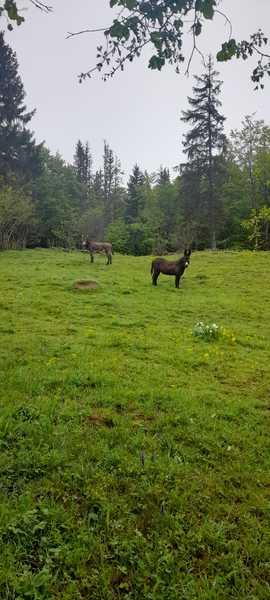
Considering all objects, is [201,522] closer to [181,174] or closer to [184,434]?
[184,434]

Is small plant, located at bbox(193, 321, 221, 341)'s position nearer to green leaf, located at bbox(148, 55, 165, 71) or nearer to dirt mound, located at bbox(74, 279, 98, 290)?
dirt mound, located at bbox(74, 279, 98, 290)

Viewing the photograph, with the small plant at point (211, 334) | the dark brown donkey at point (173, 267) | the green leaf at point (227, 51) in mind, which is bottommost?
the small plant at point (211, 334)

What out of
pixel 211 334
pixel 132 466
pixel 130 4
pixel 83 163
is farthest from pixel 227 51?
pixel 83 163

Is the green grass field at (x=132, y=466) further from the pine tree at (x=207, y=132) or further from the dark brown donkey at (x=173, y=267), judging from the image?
the pine tree at (x=207, y=132)

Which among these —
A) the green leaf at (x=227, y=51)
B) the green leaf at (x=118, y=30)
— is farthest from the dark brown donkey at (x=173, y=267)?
the green leaf at (x=118, y=30)

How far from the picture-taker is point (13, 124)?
38.6 m

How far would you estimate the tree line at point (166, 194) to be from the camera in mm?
32594

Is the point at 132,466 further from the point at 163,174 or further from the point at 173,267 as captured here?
the point at 163,174

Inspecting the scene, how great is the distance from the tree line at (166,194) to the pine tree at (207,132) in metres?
0.08

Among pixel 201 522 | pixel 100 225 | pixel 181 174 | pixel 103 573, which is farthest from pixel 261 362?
pixel 100 225

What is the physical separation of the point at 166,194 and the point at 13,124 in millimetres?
18934

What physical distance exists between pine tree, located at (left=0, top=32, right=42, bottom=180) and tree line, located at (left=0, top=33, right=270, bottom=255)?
94 mm

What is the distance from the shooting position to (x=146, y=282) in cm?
1719

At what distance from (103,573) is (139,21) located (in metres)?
4.79
